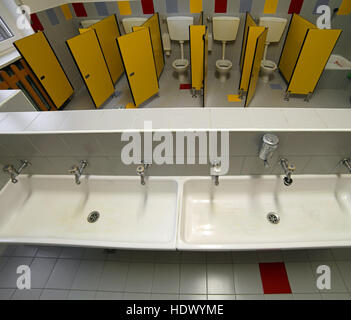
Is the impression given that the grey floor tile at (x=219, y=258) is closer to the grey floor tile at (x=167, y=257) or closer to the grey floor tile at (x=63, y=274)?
the grey floor tile at (x=167, y=257)

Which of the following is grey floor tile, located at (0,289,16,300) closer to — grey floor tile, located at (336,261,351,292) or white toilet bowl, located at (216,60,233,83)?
grey floor tile, located at (336,261,351,292)

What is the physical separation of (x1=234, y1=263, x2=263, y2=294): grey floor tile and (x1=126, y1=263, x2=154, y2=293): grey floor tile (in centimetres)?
66

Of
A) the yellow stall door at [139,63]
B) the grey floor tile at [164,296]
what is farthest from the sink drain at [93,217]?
the yellow stall door at [139,63]

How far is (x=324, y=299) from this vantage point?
4.10 feet

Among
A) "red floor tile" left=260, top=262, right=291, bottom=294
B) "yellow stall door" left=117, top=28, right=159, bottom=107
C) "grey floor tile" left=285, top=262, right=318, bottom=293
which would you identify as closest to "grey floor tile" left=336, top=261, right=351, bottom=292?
"grey floor tile" left=285, top=262, right=318, bottom=293

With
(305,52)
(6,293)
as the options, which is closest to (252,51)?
(305,52)

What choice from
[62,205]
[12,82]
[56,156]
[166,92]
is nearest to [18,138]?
[56,156]

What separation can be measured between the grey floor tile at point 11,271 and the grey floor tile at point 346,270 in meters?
2.52

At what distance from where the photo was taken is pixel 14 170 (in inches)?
44.5

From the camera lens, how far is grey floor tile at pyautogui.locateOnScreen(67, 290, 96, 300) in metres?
1.33

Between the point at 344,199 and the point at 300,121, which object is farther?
the point at 344,199

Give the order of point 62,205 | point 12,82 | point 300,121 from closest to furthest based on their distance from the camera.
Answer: point 300,121 < point 62,205 < point 12,82
